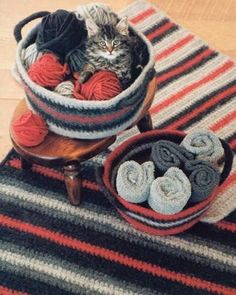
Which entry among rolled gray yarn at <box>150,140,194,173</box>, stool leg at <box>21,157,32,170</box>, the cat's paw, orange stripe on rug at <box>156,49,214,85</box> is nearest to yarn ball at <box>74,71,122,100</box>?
the cat's paw

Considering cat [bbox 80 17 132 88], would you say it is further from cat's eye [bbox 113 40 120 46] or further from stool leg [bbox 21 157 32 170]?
stool leg [bbox 21 157 32 170]

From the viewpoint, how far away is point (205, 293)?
0.90m

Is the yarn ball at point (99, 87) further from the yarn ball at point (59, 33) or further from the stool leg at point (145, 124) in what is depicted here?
the stool leg at point (145, 124)

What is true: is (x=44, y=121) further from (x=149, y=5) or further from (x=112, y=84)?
(x=149, y=5)

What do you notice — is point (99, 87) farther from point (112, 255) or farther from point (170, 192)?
point (112, 255)

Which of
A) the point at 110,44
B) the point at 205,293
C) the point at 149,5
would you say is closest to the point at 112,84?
the point at 110,44

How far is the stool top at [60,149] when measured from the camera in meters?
0.85

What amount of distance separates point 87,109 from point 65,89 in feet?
0.19

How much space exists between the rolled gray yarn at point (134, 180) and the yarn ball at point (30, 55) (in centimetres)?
23

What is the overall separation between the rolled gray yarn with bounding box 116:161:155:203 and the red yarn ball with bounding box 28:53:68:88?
0.18 metres

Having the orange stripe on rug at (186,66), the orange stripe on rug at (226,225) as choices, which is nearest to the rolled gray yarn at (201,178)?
the orange stripe on rug at (226,225)

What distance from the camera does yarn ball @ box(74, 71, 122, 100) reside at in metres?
0.81

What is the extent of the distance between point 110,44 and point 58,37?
84 mm

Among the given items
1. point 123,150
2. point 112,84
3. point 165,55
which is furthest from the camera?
point 165,55
